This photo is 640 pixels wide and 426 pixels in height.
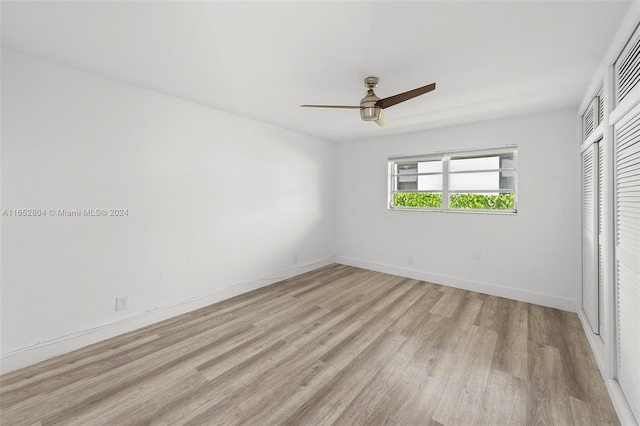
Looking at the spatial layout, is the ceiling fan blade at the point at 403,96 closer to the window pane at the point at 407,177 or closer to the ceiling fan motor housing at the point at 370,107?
the ceiling fan motor housing at the point at 370,107

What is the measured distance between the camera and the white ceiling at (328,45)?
157 cm

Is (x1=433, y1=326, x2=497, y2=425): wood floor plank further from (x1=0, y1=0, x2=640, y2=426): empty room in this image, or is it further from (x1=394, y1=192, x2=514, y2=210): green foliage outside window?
(x1=394, y1=192, x2=514, y2=210): green foliage outside window

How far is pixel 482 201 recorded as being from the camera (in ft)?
12.9

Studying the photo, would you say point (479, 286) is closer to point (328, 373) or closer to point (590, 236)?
point (590, 236)

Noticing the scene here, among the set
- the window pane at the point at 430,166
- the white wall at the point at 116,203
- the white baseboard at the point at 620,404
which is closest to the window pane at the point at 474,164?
the window pane at the point at 430,166

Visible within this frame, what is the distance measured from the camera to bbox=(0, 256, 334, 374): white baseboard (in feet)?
6.94

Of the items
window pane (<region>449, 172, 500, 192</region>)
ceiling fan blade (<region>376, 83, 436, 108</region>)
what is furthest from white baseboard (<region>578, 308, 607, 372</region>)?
ceiling fan blade (<region>376, 83, 436, 108</region>)

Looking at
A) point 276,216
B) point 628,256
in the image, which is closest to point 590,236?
point 628,256

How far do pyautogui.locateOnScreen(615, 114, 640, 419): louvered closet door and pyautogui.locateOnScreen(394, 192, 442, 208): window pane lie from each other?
8.17 ft

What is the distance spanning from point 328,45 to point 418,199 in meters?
3.25

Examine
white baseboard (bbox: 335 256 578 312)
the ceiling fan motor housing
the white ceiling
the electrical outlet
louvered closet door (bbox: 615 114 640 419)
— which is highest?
the white ceiling

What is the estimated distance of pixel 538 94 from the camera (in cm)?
279

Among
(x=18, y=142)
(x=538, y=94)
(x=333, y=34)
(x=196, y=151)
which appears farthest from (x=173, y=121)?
(x=538, y=94)

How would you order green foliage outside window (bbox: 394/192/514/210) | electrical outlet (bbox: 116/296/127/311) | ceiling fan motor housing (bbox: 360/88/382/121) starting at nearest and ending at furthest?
ceiling fan motor housing (bbox: 360/88/382/121), electrical outlet (bbox: 116/296/127/311), green foliage outside window (bbox: 394/192/514/210)
